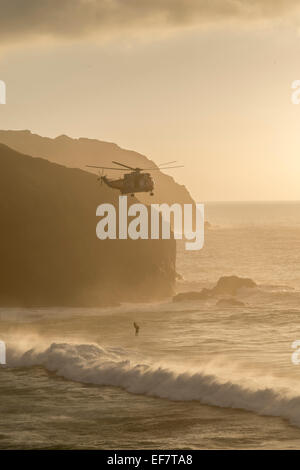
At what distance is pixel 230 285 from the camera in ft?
235

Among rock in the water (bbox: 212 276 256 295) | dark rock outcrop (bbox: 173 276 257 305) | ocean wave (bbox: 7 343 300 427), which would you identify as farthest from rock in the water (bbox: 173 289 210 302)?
ocean wave (bbox: 7 343 300 427)

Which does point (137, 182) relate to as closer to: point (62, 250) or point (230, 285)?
point (62, 250)

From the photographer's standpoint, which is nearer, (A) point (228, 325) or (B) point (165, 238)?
(A) point (228, 325)

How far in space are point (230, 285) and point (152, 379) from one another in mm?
39401

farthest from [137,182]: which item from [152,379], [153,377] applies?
[152,379]

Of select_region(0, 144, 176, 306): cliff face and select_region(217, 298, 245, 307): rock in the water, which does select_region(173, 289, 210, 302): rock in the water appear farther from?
select_region(0, 144, 176, 306): cliff face

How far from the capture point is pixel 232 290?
2795 inches

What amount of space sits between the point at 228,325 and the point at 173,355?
44.8ft

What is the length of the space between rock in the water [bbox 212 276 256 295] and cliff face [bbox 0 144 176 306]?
5472 millimetres

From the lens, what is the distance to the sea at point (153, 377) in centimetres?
2508

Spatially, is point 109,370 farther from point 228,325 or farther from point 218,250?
point 218,250

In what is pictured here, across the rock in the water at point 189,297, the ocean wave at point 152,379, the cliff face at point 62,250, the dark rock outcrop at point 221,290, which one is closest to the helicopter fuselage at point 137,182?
the ocean wave at point 152,379

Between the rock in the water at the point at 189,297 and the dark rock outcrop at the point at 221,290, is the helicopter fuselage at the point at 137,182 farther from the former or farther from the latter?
the dark rock outcrop at the point at 221,290
